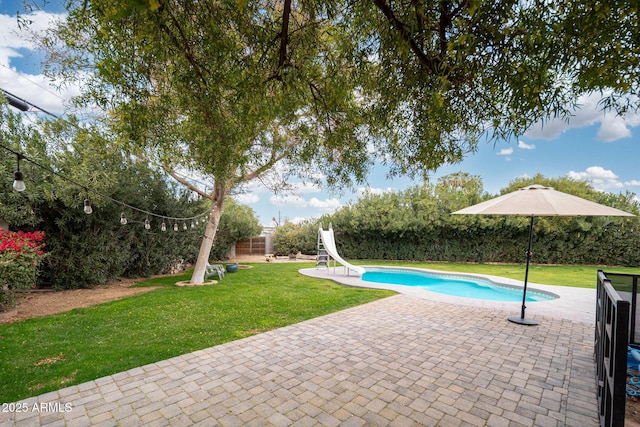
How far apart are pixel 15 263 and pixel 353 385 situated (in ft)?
20.9

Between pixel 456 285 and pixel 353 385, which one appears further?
pixel 456 285

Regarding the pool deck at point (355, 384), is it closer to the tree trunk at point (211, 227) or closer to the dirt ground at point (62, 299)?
the dirt ground at point (62, 299)

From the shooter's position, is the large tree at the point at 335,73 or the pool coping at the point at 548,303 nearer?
the large tree at the point at 335,73

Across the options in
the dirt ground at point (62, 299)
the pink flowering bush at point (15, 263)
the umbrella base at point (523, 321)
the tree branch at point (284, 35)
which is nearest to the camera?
the tree branch at point (284, 35)

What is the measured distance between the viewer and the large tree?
6.16 feet

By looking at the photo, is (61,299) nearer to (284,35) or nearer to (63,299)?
(63,299)

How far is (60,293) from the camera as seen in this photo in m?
7.69

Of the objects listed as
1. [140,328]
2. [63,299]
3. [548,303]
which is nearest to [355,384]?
[140,328]

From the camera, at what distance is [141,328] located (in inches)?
187

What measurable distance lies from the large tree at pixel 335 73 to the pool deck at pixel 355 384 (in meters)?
2.30

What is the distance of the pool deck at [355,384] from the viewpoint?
7.91ft

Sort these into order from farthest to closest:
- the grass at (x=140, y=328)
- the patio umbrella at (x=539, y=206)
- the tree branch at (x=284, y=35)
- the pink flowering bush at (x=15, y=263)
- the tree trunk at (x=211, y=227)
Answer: the tree trunk at (x=211, y=227), the pink flowering bush at (x=15, y=263), the patio umbrella at (x=539, y=206), the grass at (x=140, y=328), the tree branch at (x=284, y=35)

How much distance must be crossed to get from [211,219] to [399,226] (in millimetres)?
10716

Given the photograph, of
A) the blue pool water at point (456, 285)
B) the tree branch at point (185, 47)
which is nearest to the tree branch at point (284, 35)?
the tree branch at point (185, 47)
